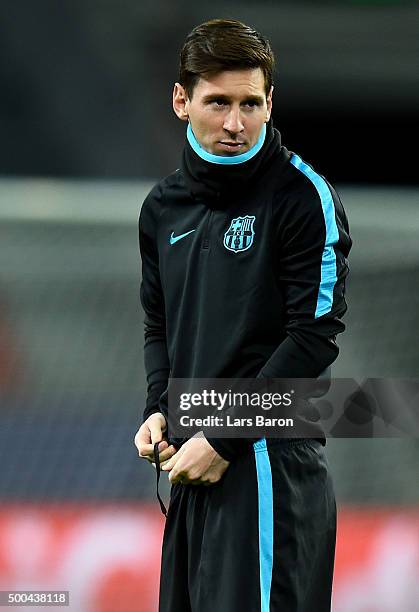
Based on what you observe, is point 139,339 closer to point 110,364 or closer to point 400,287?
point 110,364

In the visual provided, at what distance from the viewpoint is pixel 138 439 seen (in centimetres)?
163

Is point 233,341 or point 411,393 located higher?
point 411,393

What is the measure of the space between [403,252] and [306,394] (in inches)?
76.3

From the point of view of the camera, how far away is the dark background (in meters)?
5.27

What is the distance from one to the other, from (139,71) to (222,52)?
13.2 ft

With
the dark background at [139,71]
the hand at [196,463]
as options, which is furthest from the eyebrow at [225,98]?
the dark background at [139,71]

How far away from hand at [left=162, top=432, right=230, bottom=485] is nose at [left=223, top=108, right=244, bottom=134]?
437mm

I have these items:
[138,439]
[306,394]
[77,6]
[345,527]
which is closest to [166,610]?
[138,439]

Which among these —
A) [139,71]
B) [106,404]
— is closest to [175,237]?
[106,404]

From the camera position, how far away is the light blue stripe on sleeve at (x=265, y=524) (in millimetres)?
1486

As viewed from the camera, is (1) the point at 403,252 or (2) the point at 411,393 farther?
(1) the point at 403,252

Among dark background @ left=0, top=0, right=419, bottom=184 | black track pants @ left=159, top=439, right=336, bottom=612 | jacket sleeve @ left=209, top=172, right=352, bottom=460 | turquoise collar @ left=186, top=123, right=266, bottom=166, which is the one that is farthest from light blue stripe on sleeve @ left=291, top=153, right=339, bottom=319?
dark background @ left=0, top=0, right=419, bottom=184

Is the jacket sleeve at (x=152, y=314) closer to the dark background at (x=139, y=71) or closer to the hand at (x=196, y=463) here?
the hand at (x=196, y=463)

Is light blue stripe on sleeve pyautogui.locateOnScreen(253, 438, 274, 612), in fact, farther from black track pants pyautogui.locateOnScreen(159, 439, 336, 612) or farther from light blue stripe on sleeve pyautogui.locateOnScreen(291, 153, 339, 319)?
light blue stripe on sleeve pyautogui.locateOnScreen(291, 153, 339, 319)
